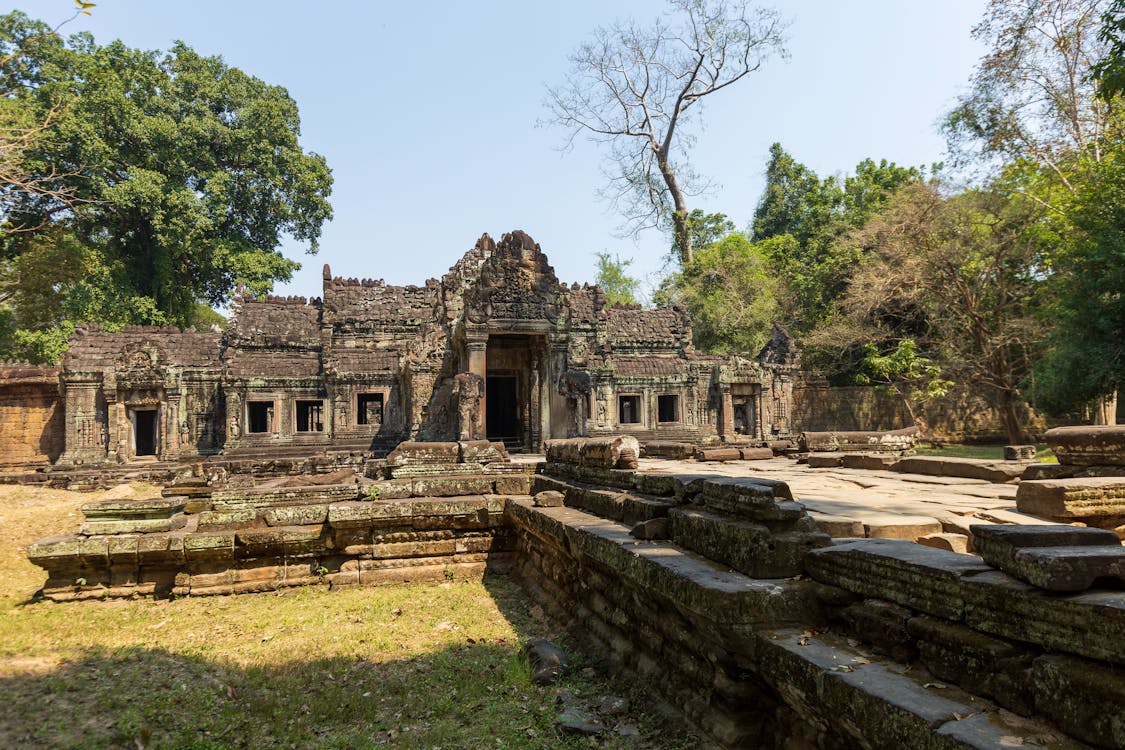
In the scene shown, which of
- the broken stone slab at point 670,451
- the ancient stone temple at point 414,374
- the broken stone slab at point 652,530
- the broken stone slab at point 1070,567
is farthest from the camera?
the ancient stone temple at point 414,374

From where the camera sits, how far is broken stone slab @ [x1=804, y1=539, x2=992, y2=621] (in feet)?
7.40

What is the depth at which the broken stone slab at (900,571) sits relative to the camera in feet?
7.40

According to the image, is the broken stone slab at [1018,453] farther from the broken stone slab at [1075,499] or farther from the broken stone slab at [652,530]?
the broken stone slab at [652,530]

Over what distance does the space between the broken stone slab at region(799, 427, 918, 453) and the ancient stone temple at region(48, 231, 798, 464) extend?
583 centimetres

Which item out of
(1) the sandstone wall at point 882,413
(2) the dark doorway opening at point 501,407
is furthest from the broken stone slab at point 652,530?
(1) the sandstone wall at point 882,413

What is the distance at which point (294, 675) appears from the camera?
13.9 ft

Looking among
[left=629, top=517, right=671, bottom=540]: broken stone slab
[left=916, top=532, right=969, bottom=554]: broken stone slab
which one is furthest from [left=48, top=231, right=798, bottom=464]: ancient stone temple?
[left=916, top=532, right=969, bottom=554]: broken stone slab

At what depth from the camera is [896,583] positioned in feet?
8.11

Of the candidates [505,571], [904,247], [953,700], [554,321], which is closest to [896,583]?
[953,700]

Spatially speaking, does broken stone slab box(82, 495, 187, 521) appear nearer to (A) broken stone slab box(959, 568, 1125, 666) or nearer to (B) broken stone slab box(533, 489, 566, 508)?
(B) broken stone slab box(533, 489, 566, 508)

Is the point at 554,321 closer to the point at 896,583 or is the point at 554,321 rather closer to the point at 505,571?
the point at 505,571

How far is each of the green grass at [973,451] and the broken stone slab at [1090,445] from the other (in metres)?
11.2

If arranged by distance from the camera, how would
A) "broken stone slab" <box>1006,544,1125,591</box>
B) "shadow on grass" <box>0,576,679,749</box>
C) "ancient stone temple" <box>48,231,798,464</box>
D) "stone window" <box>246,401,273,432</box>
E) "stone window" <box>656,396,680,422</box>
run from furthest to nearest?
"stone window" <box>656,396,680,422</box> → "stone window" <box>246,401,273,432</box> → "ancient stone temple" <box>48,231,798,464</box> → "shadow on grass" <box>0,576,679,749</box> → "broken stone slab" <box>1006,544,1125,591</box>

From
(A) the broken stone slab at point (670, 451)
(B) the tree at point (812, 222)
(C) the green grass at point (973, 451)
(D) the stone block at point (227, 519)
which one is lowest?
(C) the green grass at point (973, 451)
